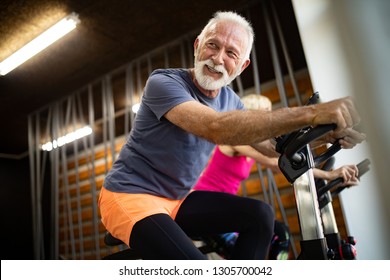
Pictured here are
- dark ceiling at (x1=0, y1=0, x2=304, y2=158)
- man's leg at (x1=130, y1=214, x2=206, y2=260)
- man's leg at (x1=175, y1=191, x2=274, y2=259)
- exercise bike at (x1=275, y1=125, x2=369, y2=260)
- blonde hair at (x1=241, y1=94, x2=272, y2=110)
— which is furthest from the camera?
dark ceiling at (x1=0, y1=0, x2=304, y2=158)

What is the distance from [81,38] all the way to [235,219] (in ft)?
5.78

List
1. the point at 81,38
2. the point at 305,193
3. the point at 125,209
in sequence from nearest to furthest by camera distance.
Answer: the point at 305,193 → the point at 125,209 → the point at 81,38

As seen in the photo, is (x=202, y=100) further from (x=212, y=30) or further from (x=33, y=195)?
(x=33, y=195)

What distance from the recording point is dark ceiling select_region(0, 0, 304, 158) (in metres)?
1.81

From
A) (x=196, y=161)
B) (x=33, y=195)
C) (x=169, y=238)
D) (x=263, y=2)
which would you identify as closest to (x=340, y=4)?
(x=196, y=161)

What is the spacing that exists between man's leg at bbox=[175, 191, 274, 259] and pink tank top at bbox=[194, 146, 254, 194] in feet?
1.39

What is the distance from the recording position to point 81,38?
2230mm

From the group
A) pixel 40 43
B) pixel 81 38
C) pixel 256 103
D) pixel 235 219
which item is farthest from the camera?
pixel 81 38

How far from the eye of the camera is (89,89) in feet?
6.91

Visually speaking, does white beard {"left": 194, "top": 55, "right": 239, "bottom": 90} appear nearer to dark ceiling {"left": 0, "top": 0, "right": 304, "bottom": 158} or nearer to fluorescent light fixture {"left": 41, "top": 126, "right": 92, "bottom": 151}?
dark ceiling {"left": 0, "top": 0, "right": 304, "bottom": 158}

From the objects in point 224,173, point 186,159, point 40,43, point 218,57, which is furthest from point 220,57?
point 40,43

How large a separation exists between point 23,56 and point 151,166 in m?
1.25

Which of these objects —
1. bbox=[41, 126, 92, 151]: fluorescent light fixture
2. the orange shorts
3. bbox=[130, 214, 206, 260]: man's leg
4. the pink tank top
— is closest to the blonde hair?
the pink tank top

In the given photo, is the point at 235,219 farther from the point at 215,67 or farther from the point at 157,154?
the point at 215,67
